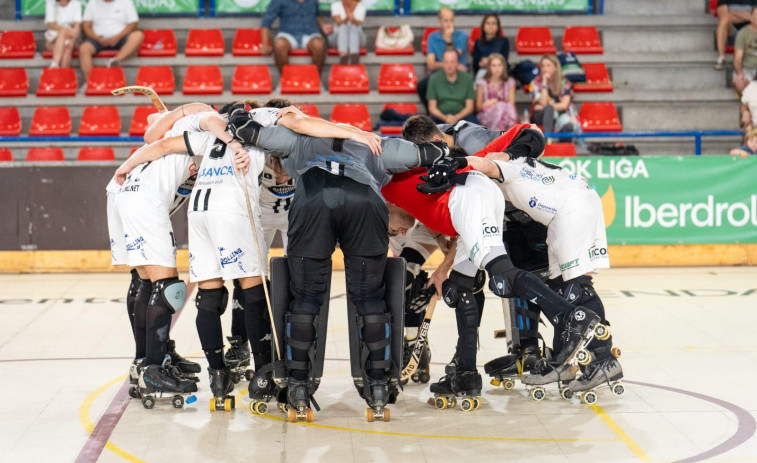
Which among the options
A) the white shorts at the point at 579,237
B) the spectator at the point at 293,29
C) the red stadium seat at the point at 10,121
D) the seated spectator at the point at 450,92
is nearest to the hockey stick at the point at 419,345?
the white shorts at the point at 579,237

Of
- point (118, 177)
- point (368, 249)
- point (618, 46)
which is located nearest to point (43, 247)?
point (118, 177)

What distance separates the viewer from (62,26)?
542 inches

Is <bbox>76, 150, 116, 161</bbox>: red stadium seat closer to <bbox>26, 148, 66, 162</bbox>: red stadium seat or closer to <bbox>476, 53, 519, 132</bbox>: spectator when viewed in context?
<bbox>26, 148, 66, 162</bbox>: red stadium seat

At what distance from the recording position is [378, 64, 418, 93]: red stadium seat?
13648 millimetres

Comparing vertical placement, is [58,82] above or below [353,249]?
above

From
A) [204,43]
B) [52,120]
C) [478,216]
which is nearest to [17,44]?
[52,120]

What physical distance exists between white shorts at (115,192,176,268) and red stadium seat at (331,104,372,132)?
7.44m

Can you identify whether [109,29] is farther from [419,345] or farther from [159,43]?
[419,345]

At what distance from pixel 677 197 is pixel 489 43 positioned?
3.38m

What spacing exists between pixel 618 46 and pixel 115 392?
10678 mm

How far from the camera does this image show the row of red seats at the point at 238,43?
14.2m

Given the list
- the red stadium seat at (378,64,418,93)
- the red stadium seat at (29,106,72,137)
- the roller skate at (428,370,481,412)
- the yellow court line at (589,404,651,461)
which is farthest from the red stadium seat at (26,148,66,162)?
the yellow court line at (589,404,651,461)

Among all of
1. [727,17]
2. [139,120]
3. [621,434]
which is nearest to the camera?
[621,434]

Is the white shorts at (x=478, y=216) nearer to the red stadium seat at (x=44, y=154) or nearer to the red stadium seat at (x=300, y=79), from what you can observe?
the red stadium seat at (x=44, y=154)
